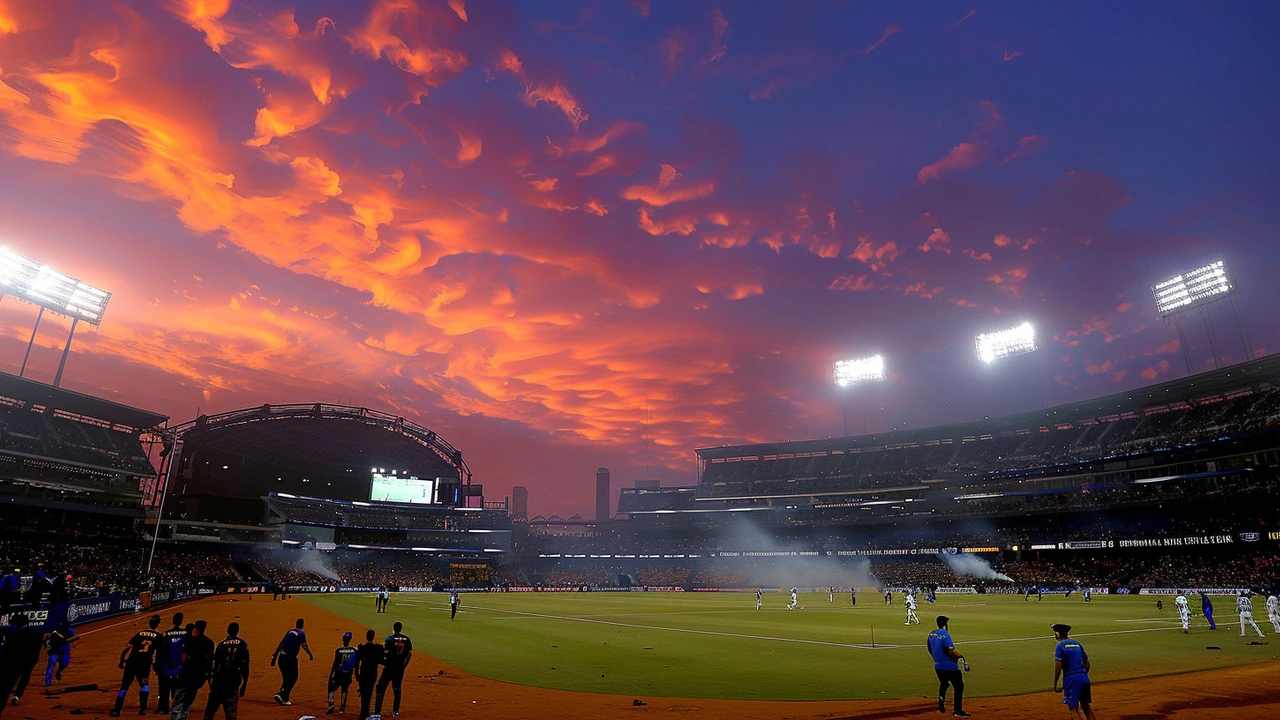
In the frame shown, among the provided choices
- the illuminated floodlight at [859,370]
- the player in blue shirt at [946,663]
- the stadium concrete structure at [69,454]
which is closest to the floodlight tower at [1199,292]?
the illuminated floodlight at [859,370]

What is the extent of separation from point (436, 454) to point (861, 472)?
76007 millimetres

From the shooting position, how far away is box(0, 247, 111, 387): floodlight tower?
206 ft

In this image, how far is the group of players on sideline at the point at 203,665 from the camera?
11.8 meters

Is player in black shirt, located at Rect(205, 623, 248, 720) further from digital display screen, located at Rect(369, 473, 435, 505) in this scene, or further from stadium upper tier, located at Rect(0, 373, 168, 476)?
digital display screen, located at Rect(369, 473, 435, 505)

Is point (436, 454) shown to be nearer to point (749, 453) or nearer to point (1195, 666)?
point (749, 453)

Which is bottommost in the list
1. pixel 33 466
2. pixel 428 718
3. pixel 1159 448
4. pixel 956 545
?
pixel 428 718

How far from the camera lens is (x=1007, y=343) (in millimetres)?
94812

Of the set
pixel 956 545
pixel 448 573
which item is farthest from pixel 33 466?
pixel 956 545

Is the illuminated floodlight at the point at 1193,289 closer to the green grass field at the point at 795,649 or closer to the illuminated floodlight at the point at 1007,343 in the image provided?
the illuminated floodlight at the point at 1007,343

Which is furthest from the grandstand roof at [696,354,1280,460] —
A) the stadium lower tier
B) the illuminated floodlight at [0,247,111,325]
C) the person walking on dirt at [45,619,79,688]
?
Result: the illuminated floodlight at [0,247,111,325]

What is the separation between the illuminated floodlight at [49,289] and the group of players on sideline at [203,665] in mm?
67492

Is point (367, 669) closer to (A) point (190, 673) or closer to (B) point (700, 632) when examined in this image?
(A) point (190, 673)

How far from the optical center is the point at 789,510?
11550 cm

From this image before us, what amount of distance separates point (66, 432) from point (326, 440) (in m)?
35.1
